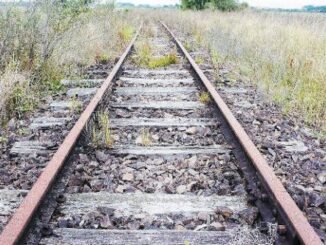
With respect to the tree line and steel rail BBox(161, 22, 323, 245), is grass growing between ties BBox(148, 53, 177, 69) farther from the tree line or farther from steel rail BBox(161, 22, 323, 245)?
the tree line

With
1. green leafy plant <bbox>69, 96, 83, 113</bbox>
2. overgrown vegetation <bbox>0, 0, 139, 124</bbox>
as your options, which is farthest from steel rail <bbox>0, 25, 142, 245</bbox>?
overgrown vegetation <bbox>0, 0, 139, 124</bbox>

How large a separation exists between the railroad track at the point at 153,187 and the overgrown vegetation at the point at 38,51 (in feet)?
2.07

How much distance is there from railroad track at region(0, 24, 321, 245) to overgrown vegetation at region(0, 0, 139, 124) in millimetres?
630

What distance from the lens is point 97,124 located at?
4.69m

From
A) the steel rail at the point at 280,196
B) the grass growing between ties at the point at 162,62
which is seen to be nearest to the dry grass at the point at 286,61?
the grass growing between ties at the point at 162,62

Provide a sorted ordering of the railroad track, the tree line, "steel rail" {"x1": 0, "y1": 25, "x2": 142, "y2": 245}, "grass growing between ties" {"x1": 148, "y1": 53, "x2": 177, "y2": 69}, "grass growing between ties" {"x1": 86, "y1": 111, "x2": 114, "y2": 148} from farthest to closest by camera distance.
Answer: the tree line, "grass growing between ties" {"x1": 148, "y1": 53, "x2": 177, "y2": 69}, "grass growing between ties" {"x1": 86, "y1": 111, "x2": 114, "y2": 148}, the railroad track, "steel rail" {"x1": 0, "y1": 25, "x2": 142, "y2": 245}

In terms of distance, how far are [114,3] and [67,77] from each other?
28.7ft

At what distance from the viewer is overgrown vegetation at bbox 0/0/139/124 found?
5512 mm

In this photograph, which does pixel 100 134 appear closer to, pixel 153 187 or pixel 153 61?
pixel 153 187

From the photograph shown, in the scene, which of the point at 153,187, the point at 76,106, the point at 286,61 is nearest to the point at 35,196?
the point at 153,187

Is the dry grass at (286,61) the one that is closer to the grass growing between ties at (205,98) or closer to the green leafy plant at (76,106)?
the grass growing between ties at (205,98)

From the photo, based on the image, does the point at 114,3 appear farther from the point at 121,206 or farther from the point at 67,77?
the point at 121,206

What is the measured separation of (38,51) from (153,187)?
4460mm

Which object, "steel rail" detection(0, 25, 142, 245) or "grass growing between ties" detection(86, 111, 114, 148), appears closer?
"steel rail" detection(0, 25, 142, 245)
